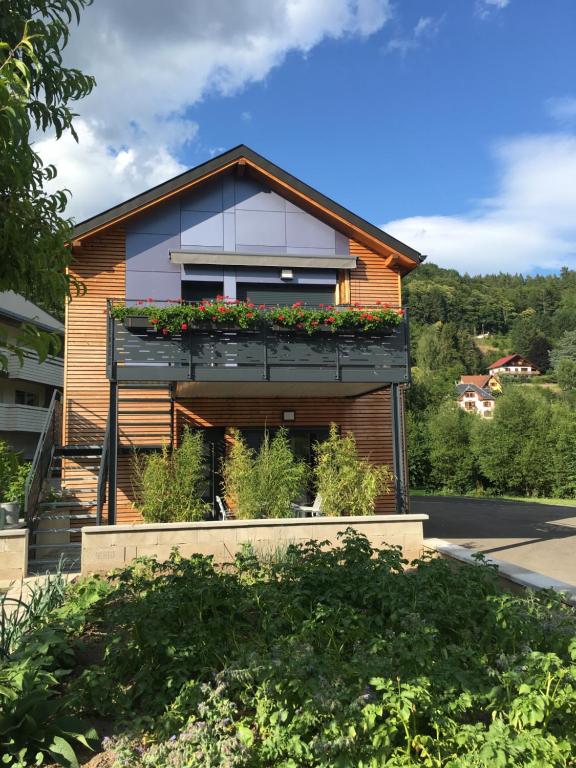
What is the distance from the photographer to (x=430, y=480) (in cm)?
2752

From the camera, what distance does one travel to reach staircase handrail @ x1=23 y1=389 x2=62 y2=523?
812cm

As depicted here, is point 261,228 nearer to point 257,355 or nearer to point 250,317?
point 250,317

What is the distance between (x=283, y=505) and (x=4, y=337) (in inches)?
247

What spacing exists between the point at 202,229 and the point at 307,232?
7.28 feet

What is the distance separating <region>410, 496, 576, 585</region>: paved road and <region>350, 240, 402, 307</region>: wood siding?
5.05 m

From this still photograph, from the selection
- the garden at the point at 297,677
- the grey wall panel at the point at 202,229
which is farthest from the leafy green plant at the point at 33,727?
the grey wall panel at the point at 202,229

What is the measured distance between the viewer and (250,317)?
31.1ft

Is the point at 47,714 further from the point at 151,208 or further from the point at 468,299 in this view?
the point at 468,299

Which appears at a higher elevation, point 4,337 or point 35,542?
point 4,337

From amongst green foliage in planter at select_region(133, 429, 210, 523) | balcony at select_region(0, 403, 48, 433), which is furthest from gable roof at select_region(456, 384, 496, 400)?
green foliage in planter at select_region(133, 429, 210, 523)

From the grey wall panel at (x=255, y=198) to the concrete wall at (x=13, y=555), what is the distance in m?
7.61

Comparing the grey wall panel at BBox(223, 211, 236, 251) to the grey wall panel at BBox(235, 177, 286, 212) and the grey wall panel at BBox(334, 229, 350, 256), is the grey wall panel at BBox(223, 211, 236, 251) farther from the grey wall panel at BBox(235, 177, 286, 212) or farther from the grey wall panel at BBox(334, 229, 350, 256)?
the grey wall panel at BBox(334, 229, 350, 256)

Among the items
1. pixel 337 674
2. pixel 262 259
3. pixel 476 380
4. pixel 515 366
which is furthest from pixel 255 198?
pixel 515 366

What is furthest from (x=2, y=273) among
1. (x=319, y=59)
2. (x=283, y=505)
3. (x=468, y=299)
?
(x=468, y=299)
